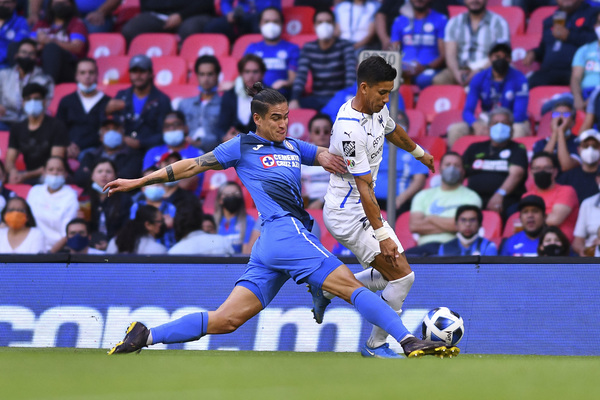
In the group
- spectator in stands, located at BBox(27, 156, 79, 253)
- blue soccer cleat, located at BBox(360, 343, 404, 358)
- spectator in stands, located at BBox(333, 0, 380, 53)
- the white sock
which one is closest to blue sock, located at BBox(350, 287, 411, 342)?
the white sock

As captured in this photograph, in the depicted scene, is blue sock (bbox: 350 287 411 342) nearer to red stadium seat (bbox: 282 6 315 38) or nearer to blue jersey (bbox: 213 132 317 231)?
blue jersey (bbox: 213 132 317 231)

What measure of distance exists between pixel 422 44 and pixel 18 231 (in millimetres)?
5791

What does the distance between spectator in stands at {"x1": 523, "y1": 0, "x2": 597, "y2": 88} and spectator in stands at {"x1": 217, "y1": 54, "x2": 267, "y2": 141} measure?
3.59 metres

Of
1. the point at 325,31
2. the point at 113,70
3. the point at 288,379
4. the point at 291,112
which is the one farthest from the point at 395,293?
the point at 113,70

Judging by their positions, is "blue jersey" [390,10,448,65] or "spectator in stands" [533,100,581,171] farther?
"blue jersey" [390,10,448,65]

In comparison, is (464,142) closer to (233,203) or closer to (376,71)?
(233,203)

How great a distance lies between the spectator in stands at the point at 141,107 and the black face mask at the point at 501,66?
428 cm

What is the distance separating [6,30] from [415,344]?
1005 cm

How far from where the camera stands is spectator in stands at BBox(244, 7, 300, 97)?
12.3 m

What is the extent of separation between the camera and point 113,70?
1327cm

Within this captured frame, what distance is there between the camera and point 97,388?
4500 mm

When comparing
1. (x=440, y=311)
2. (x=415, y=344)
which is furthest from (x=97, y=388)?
(x=440, y=311)

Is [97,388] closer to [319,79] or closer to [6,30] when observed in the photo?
[319,79]

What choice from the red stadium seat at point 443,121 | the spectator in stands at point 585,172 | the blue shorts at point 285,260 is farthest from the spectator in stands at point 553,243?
the blue shorts at point 285,260
